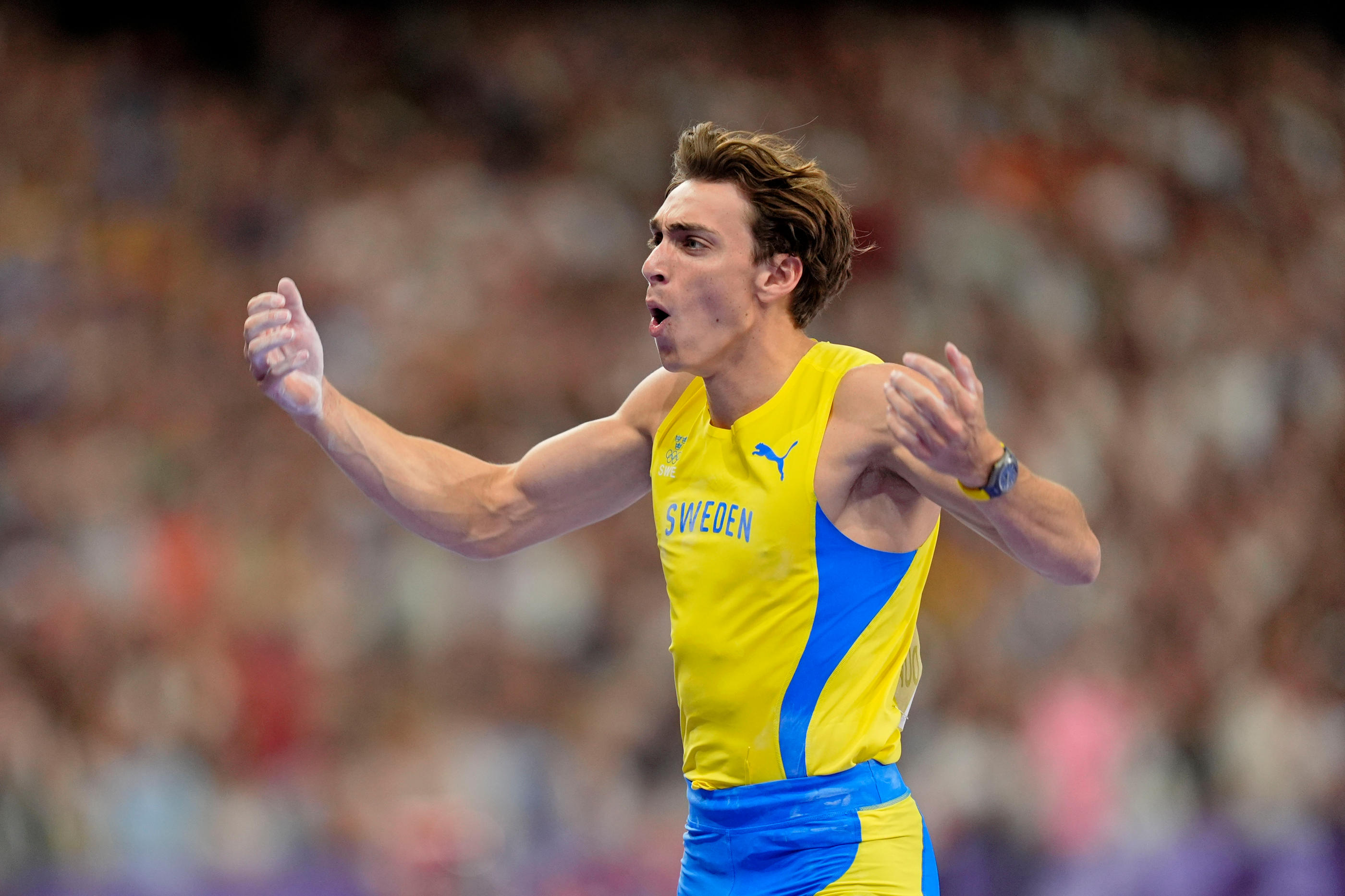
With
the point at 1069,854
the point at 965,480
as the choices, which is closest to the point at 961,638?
the point at 1069,854

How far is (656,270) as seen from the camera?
3.33 metres

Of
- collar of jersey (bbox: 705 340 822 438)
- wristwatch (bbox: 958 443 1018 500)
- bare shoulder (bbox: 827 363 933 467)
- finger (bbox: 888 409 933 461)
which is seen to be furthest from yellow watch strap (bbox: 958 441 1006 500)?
collar of jersey (bbox: 705 340 822 438)

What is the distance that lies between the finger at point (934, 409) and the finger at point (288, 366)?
5.05 feet

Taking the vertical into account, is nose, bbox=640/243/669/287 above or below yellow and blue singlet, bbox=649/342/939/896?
above

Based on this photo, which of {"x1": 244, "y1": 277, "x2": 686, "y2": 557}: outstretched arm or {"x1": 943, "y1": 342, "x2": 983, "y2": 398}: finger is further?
{"x1": 244, "y1": 277, "x2": 686, "y2": 557}: outstretched arm

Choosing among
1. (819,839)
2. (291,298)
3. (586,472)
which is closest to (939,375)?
(819,839)

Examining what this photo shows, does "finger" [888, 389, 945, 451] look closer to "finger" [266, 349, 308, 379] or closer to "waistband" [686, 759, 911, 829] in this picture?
"waistband" [686, 759, 911, 829]

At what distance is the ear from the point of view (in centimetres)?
339

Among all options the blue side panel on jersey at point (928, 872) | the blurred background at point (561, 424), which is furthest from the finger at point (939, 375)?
the blurred background at point (561, 424)

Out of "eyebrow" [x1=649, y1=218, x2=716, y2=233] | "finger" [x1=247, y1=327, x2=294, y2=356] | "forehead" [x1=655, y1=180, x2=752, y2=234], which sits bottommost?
"finger" [x1=247, y1=327, x2=294, y2=356]

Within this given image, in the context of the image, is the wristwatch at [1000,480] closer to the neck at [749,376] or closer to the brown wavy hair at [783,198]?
the neck at [749,376]

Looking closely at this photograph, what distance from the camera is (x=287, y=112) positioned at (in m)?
7.59

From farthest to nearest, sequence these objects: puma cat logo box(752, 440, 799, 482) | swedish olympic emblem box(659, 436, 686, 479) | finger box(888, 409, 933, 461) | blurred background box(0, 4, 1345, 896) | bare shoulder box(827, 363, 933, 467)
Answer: blurred background box(0, 4, 1345, 896), swedish olympic emblem box(659, 436, 686, 479), puma cat logo box(752, 440, 799, 482), bare shoulder box(827, 363, 933, 467), finger box(888, 409, 933, 461)

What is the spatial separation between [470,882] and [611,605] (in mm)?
1503
